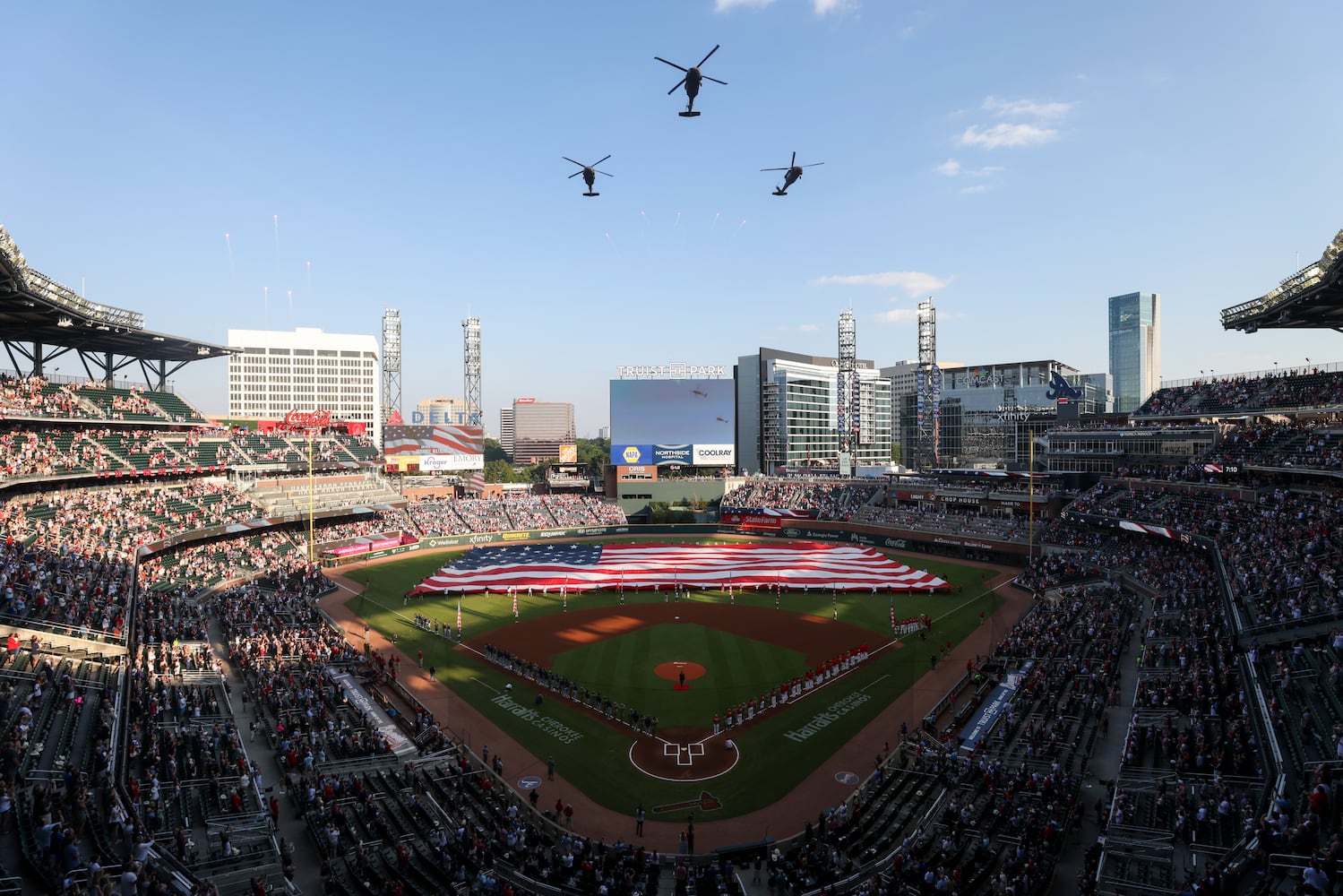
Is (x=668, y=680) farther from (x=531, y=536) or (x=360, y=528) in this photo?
(x=360, y=528)

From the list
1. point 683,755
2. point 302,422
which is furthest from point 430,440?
point 683,755

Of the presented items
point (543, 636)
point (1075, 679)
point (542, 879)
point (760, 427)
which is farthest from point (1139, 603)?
point (760, 427)

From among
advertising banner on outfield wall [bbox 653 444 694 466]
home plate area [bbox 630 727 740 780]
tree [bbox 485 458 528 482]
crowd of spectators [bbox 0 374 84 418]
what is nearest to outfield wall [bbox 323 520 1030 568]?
advertising banner on outfield wall [bbox 653 444 694 466]

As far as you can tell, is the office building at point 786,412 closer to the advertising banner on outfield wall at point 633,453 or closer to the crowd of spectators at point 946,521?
the advertising banner on outfield wall at point 633,453

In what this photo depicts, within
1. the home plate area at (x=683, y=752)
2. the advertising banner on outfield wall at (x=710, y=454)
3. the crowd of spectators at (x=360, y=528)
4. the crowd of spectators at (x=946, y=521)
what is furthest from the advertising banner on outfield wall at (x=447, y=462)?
the home plate area at (x=683, y=752)

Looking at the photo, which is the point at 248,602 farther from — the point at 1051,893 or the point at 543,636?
the point at 1051,893

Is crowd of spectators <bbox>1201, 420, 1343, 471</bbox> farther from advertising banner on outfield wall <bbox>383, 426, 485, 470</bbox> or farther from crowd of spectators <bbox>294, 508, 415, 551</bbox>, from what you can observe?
advertising banner on outfield wall <bbox>383, 426, 485, 470</bbox>

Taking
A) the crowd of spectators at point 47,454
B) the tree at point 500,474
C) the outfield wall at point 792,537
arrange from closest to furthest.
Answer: the crowd of spectators at point 47,454 < the outfield wall at point 792,537 < the tree at point 500,474
